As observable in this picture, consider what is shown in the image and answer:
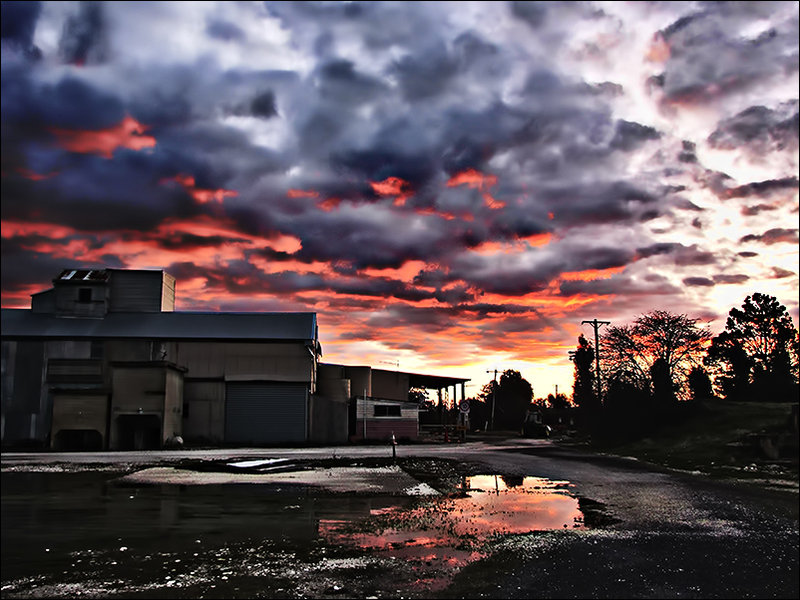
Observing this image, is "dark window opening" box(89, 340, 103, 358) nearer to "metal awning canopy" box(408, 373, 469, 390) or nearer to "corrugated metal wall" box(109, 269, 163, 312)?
"corrugated metal wall" box(109, 269, 163, 312)

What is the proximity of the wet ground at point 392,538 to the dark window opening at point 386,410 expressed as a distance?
3422 cm

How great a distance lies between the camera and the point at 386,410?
178 ft

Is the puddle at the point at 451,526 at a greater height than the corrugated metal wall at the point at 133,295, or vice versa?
the corrugated metal wall at the point at 133,295

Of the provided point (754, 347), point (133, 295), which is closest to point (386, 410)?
point (133, 295)

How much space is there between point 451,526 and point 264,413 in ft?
121

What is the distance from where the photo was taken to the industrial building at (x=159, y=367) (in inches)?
1574

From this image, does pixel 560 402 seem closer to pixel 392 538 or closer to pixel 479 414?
pixel 479 414

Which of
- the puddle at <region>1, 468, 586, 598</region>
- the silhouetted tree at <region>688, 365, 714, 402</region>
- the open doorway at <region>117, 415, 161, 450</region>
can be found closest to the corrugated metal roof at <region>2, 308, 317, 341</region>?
the open doorway at <region>117, 415, 161, 450</region>

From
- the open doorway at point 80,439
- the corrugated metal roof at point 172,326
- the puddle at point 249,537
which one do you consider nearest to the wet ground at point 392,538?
the puddle at point 249,537

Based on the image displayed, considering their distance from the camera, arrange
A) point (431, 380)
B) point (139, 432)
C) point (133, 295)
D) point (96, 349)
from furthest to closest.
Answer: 1. point (431, 380)
2. point (133, 295)
3. point (96, 349)
4. point (139, 432)

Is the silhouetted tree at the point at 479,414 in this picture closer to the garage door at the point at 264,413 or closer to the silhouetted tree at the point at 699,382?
the silhouetted tree at the point at 699,382

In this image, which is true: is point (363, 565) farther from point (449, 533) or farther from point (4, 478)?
point (4, 478)

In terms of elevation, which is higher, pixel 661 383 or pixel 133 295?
pixel 133 295

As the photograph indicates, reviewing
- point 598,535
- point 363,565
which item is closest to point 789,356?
point 598,535
